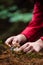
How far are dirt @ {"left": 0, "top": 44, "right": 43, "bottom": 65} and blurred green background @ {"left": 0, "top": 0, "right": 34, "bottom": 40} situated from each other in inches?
5.6

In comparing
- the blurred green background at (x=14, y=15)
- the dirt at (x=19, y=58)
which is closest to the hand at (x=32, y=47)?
the dirt at (x=19, y=58)

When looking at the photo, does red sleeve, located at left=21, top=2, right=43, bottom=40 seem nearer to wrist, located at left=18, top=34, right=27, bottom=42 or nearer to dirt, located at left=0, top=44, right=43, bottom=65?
wrist, located at left=18, top=34, right=27, bottom=42

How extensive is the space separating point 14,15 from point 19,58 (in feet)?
0.99

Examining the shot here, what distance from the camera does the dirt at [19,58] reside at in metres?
0.75

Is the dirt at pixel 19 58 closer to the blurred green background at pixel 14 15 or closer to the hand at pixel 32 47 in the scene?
the hand at pixel 32 47

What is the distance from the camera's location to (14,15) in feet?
3.40

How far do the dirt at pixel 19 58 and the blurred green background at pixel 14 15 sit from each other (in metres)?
0.14

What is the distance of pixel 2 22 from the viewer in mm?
1011

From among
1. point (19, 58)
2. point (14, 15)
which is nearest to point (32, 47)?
point (19, 58)

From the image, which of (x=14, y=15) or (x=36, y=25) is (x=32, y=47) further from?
(x=14, y=15)

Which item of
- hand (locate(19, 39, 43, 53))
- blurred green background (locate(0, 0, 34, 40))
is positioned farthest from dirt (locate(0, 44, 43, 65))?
blurred green background (locate(0, 0, 34, 40))

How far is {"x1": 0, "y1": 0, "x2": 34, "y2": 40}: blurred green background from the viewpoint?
982 millimetres

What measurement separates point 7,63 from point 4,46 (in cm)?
12

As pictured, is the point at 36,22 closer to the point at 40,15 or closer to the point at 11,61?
the point at 40,15
